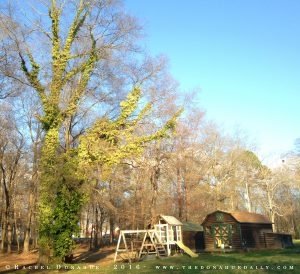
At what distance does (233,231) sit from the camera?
96.5ft

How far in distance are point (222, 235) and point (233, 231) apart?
1172mm

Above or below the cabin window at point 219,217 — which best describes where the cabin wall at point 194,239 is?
below

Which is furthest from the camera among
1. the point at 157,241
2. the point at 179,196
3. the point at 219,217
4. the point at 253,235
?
the point at 179,196

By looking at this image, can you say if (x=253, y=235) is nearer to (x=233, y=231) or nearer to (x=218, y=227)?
(x=233, y=231)

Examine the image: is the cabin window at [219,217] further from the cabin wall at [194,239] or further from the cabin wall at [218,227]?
the cabin wall at [194,239]

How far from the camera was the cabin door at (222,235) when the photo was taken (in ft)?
96.9

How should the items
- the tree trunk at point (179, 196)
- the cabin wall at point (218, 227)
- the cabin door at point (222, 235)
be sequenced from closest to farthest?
the cabin wall at point (218, 227)
the cabin door at point (222, 235)
the tree trunk at point (179, 196)

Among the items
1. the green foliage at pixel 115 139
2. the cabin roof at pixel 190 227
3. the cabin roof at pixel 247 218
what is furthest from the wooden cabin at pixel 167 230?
the green foliage at pixel 115 139

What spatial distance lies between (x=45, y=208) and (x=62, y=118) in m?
4.97

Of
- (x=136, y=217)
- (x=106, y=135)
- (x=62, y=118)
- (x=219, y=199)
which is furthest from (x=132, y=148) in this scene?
(x=219, y=199)

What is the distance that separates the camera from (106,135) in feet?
63.8

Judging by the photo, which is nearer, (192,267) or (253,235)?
(192,267)

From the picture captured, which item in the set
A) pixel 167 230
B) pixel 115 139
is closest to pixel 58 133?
pixel 115 139

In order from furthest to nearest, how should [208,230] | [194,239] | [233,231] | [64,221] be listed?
[194,239], [208,230], [233,231], [64,221]
